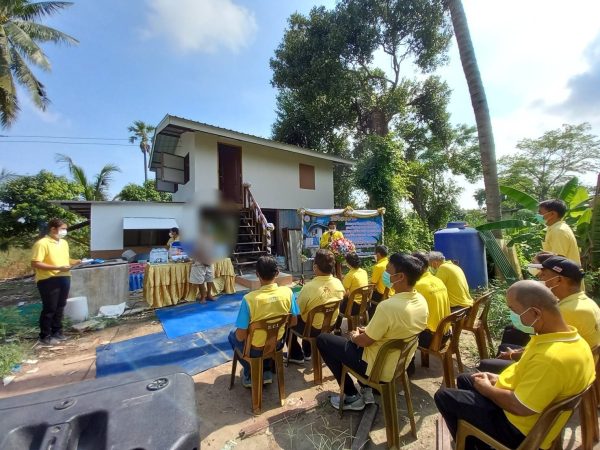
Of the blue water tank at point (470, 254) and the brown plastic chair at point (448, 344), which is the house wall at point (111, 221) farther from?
the blue water tank at point (470, 254)

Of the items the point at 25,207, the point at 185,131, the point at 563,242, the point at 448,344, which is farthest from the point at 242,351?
the point at 25,207

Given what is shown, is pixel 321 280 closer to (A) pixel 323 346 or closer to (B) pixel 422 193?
(A) pixel 323 346

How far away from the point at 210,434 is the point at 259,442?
46cm

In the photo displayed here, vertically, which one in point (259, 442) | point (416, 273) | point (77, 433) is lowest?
point (259, 442)

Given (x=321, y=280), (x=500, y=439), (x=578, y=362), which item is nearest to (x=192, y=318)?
(x=321, y=280)

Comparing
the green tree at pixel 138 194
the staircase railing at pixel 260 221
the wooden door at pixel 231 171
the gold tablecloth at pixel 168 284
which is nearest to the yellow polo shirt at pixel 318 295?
the gold tablecloth at pixel 168 284

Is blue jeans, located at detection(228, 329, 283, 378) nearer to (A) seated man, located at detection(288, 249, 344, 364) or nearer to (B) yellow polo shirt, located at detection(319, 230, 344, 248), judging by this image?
(A) seated man, located at detection(288, 249, 344, 364)

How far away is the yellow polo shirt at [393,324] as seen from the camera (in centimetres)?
232

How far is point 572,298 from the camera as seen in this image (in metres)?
2.26

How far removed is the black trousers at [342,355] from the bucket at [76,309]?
16.0 ft

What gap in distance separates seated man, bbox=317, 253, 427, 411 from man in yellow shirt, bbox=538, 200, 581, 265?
99.4 inches

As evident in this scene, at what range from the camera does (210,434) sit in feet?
8.39

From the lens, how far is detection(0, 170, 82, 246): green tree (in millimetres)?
13328

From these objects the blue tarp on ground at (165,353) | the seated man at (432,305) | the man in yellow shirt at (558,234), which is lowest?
the blue tarp on ground at (165,353)
